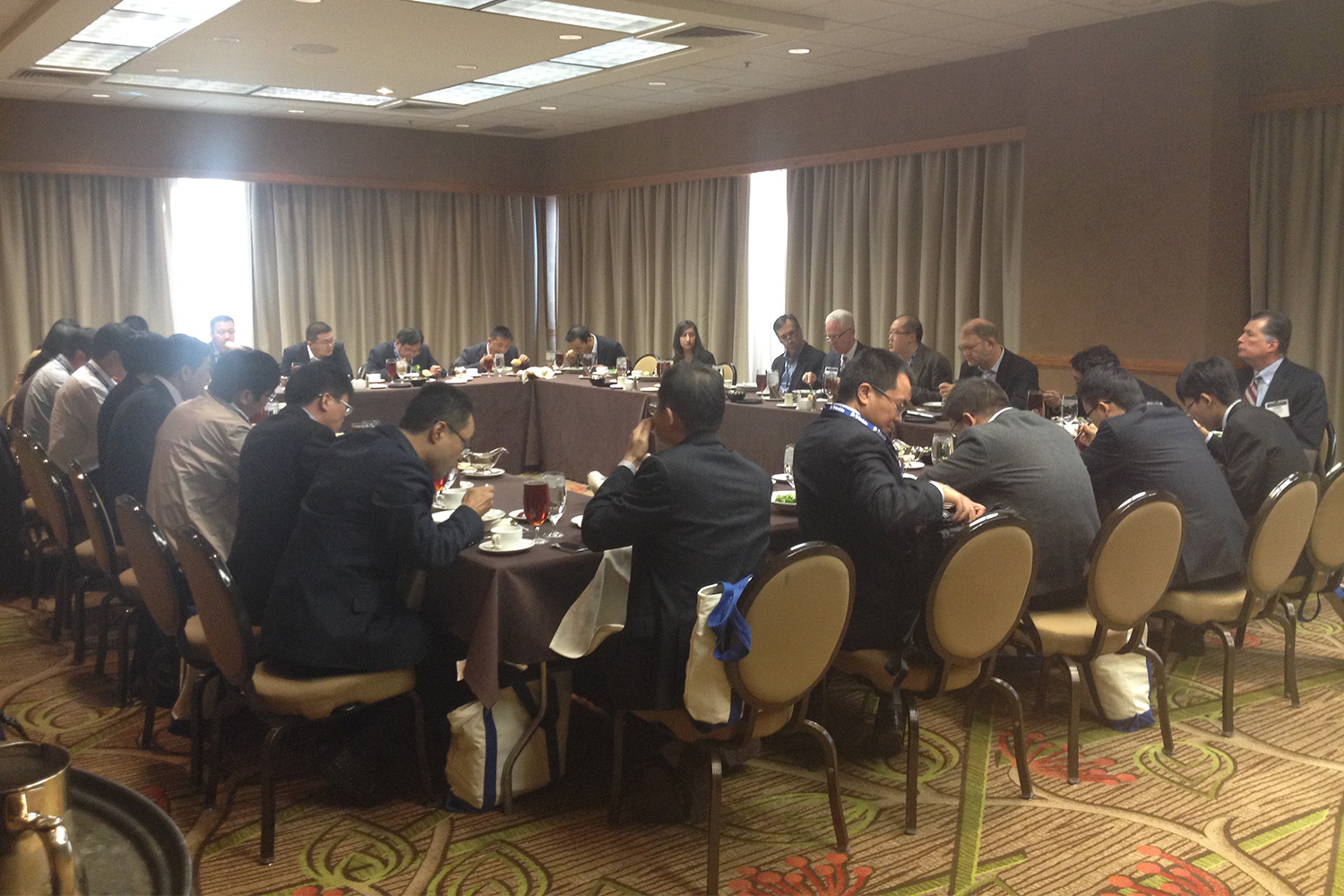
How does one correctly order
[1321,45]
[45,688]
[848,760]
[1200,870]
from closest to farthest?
[1200,870]
[848,760]
[45,688]
[1321,45]

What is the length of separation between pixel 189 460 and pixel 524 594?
135cm

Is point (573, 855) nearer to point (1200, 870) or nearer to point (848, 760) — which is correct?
point (848, 760)

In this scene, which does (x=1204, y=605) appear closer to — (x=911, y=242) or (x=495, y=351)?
(x=911, y=242)

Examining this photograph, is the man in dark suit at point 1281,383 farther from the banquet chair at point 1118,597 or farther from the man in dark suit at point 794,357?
the man in dark suit at point 794,357

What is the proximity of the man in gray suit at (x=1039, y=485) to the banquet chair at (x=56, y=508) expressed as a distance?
10.6ft

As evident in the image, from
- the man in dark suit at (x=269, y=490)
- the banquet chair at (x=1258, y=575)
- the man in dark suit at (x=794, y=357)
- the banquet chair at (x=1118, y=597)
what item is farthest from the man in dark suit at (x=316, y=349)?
the banquet chair at (x=1258, y=575)

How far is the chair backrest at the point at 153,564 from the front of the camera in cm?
303

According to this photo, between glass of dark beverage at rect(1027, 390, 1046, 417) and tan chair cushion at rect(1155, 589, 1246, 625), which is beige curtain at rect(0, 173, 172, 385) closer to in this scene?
glass of dark beverage at rect(1027, 390, 1046, 417)

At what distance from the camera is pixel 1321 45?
5.76 metres

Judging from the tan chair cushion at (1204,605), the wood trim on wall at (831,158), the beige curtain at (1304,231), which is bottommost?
the tan chair cushion at (1204,605)

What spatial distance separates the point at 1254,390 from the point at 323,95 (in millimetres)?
6622

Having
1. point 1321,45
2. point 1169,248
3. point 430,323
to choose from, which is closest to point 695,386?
point 1169,248

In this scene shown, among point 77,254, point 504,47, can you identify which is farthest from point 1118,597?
point 77,254

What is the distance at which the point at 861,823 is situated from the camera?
10.1 feet
